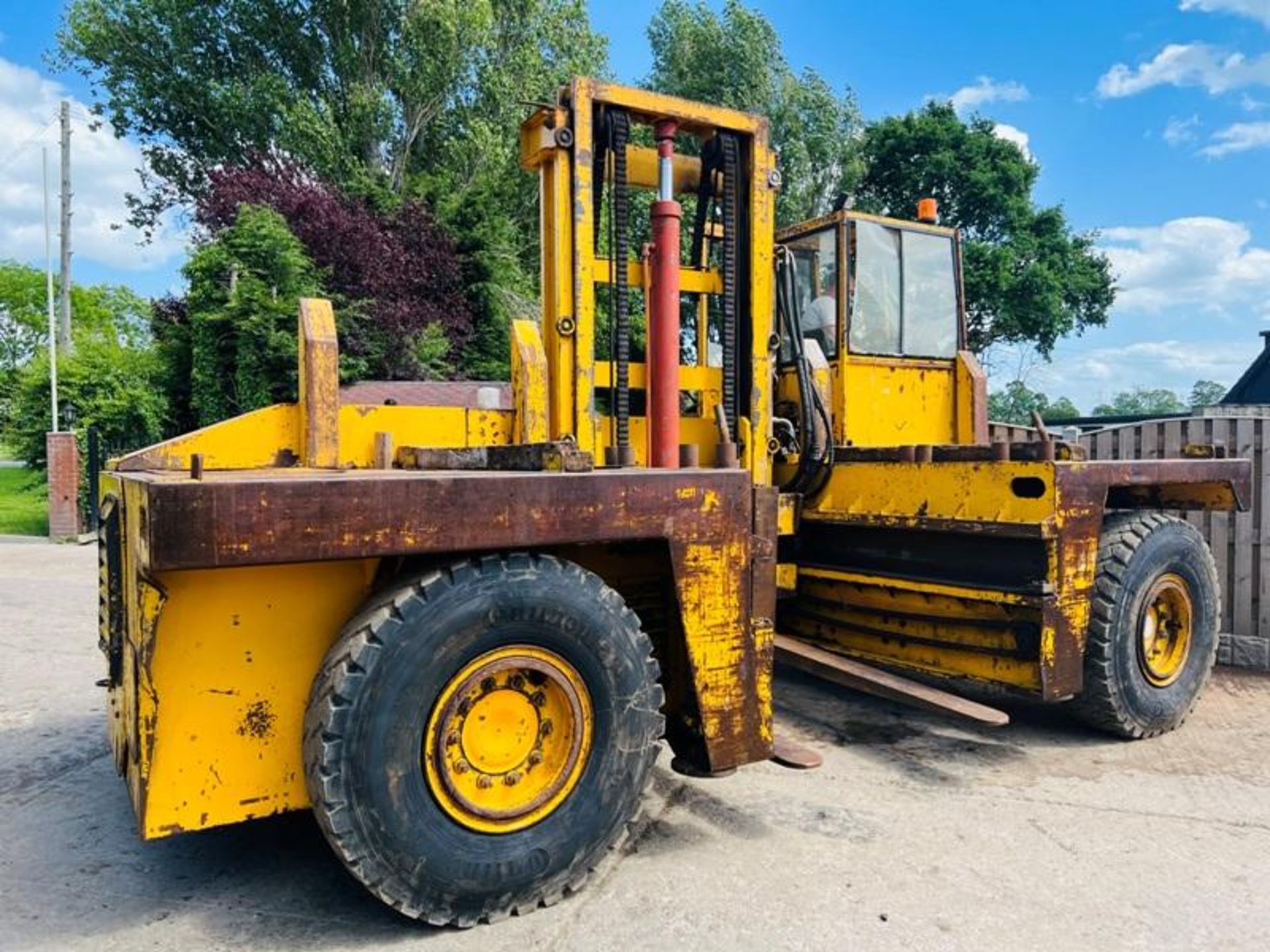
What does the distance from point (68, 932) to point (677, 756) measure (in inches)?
78.9

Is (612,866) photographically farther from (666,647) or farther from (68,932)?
(68,932)

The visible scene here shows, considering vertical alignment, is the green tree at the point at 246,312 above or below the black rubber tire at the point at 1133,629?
above

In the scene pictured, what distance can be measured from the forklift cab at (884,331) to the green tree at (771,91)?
21847mm

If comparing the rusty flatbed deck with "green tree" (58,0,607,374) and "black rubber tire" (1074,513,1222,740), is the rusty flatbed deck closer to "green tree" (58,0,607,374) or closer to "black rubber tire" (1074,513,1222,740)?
"black rubber tire" (1074,513,1222,740)

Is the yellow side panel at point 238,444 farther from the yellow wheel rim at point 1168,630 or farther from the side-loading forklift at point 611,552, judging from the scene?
the yellow wheel rim at point 1168,630

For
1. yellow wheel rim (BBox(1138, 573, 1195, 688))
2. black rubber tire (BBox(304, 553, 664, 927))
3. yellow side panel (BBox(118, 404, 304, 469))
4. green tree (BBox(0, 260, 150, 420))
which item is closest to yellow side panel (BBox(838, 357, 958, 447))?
yellow wheel rim (BBox(1138, 573, 1195, 688))

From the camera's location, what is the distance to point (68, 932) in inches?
111

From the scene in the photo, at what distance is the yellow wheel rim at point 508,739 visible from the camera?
272cm

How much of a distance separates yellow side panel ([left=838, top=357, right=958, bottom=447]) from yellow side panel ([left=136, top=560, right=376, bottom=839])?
3224 mm

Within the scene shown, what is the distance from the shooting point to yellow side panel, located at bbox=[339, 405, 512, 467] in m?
4.04

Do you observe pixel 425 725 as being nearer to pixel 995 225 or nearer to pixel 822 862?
pixel 822 862

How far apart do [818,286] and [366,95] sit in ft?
58.8

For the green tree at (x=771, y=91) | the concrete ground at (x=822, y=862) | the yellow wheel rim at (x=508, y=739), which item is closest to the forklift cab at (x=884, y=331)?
the concrete ground at (x=822, y=862)

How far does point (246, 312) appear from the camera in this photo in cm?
1570
